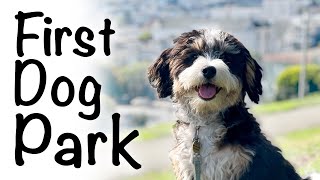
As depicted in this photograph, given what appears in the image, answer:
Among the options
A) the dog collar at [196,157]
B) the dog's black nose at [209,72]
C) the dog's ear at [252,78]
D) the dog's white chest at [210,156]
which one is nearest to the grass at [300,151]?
the dog's white chest at [210,156]

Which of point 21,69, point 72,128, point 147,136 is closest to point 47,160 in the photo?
point 72,128

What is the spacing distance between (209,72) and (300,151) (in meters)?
3.11

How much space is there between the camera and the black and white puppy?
3.20m

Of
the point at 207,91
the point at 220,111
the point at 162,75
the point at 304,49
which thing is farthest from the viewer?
the point at 304,49

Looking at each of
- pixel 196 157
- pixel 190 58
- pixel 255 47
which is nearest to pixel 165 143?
pixel 255 47

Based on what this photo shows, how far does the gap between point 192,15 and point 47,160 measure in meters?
8.92

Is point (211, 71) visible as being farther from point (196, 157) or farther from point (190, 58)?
point (196, 157)

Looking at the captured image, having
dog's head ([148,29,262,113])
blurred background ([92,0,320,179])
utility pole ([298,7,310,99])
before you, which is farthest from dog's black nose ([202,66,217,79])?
utility pole ([298,7,310,99])

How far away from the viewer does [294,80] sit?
12.9 m

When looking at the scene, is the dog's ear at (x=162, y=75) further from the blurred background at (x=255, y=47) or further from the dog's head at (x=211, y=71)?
the blurred background at (x=255, y=47)

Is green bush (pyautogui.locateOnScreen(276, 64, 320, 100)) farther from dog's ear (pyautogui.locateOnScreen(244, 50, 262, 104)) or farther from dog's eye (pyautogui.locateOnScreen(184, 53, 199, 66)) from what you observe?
dog's eye (pyautogui.locateOnScreen(184, 53, 199, 66))

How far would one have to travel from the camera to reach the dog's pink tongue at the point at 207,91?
3.19 metres

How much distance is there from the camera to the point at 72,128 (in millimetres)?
4375

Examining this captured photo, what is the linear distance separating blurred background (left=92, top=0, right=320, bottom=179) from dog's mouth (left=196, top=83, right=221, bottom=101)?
6.27 ft
